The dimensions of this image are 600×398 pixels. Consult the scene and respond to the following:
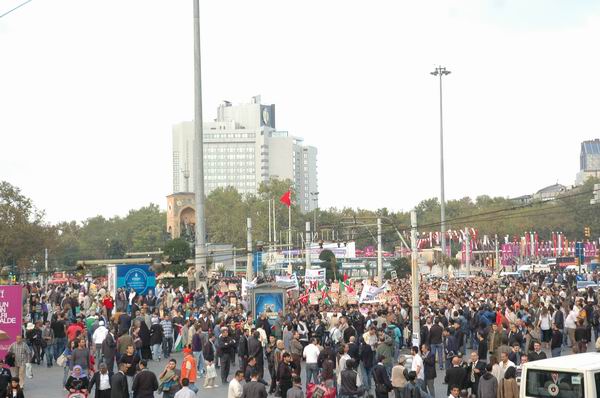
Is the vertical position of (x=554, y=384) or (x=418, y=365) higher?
(x=554, y=384)

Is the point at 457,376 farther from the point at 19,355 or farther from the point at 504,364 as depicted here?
the point at 19,355

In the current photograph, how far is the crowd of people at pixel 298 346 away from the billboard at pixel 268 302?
98 cm

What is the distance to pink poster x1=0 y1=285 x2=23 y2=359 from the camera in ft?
77.4

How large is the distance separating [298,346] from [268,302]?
29.8ft

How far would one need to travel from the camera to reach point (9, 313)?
23.7 metres

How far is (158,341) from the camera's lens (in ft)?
98.9

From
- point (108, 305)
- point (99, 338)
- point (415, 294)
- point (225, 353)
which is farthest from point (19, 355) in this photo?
point (108, 305)

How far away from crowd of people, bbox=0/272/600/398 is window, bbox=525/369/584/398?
146cm

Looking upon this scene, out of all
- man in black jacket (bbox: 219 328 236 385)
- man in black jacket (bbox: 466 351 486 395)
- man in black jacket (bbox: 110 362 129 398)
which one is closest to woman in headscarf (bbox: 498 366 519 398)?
man in black jacket (bbox: 466 351 486 395)

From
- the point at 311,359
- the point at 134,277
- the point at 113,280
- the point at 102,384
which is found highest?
the point at 134,277

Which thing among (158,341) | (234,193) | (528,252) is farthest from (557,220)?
(158,341)

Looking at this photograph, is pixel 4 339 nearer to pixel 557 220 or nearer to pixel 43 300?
pixel 43 300

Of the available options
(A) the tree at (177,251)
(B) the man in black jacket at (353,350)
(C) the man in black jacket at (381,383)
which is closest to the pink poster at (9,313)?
(B) the man in black jacket at (353,350)

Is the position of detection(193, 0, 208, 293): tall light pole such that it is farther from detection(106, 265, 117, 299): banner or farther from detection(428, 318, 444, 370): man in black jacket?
detection(428, 318, 444, 370): man in black jacket
